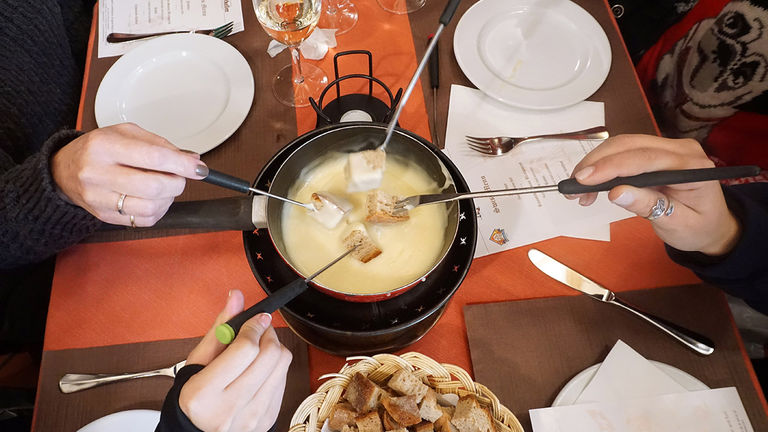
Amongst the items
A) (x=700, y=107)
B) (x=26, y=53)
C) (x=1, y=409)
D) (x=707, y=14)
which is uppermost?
(x=707, y=14)

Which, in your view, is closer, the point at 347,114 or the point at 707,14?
the point at 347,114

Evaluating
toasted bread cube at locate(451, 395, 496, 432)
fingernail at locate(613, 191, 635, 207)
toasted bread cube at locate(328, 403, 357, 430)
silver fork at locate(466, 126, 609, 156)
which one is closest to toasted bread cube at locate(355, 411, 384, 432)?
toasted bread cube at locate(328, 403, 357, 430)

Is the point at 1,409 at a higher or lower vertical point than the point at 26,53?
lower

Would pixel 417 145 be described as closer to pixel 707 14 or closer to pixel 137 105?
pixel 137 105

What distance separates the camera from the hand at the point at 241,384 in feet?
2.32

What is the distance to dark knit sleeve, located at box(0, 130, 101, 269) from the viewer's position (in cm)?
97

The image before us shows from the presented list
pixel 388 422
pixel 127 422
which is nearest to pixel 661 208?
pixel 388 422

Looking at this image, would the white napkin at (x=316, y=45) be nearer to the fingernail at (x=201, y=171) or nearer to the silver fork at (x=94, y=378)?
the fingernail at (x=201, y=171)

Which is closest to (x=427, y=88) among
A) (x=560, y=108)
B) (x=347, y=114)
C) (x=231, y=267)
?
(x=347, y=114)

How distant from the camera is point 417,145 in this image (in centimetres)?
99

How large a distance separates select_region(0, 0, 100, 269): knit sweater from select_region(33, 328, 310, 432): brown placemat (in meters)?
0.26

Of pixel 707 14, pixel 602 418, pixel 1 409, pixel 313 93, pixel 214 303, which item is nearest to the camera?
pixel 602 418

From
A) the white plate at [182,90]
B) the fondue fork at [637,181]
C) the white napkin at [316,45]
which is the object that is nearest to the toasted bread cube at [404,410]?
the fondue fork at [637,181]

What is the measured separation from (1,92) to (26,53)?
149mm
